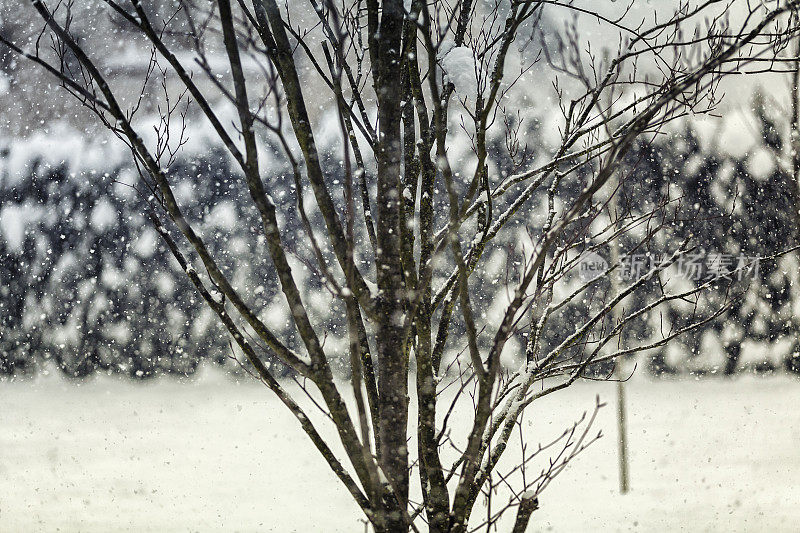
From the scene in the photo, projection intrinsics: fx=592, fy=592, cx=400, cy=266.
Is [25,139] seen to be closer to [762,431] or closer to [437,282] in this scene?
[437,282]

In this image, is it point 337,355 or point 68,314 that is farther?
point 68,314

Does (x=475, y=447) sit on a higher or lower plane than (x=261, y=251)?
lower

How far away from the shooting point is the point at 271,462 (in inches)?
185

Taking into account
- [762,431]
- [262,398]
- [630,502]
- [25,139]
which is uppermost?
[25,139]

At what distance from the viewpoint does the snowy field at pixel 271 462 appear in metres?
3.88

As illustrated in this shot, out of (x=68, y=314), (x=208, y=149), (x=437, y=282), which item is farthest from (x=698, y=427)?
(x=68, y=314)

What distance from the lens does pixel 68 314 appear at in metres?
5.89

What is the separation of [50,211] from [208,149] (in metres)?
1.93

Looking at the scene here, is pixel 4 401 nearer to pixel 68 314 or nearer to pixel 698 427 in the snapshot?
pixel 68 314

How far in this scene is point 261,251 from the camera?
5.26 meters

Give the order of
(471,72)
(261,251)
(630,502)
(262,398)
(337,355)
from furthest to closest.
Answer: (262,398) → (261,251) → (337,355) → (630,502) → (471,72)

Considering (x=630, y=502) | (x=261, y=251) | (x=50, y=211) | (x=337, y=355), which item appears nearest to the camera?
(x=630, y=502)

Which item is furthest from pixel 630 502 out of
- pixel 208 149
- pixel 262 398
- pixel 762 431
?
pixel 208 149

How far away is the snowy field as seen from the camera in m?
3.88
